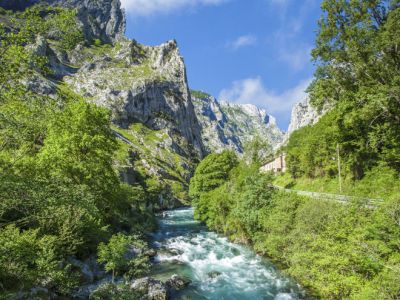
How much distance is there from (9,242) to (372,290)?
1986cm

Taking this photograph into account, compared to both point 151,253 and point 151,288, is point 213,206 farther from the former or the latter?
point 151,288

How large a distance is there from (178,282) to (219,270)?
725 cm

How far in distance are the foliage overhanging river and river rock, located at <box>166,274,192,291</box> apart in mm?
544

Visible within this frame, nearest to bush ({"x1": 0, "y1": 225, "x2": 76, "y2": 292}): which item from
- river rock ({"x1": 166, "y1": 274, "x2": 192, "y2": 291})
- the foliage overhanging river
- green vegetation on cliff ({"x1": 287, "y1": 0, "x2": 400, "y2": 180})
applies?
river rock ({"x1": 166, "y1": 274, "x2": 192, "y2": 291})

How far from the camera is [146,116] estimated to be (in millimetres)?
198125

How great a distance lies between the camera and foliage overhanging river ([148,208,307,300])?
25397 millimetres

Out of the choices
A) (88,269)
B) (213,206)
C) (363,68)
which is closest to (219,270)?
(88,269)

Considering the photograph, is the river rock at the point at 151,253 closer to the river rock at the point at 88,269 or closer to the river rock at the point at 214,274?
the river rock at the point at 214,274

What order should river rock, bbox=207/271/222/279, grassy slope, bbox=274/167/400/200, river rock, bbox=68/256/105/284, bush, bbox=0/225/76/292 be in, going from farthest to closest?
river rock, bbox=207/271/222/279 → grassy slope, bbox=274/167/400/200 → river rock, bbox=68/256/105/284 → bush, bbox=0/225/76/292

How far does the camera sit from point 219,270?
106 ft

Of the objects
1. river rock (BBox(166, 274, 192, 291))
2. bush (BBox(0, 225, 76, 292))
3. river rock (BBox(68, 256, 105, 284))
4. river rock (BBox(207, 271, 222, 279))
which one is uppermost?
bush (BBox(0, 225, 76, 292))

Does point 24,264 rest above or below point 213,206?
below

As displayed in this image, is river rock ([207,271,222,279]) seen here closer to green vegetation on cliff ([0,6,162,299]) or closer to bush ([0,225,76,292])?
green vegetation on cliff ([0,6,162,299])

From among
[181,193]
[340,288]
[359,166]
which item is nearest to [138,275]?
[340,288]
